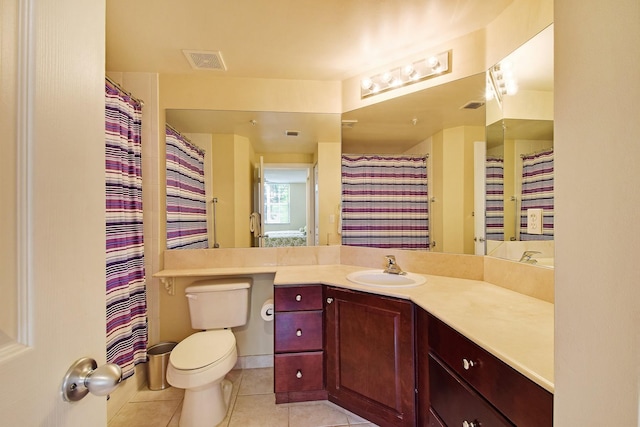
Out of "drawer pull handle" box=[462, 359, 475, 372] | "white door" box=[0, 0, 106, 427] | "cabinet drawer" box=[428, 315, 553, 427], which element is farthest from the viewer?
"drawer pull handle" box=[462, 359, 475, 372]

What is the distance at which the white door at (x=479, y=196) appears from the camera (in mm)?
1587

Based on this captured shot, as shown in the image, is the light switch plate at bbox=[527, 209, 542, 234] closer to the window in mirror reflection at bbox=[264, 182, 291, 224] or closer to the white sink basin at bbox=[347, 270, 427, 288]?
the white sink basin at bbox=[347, 270, 427, 288]

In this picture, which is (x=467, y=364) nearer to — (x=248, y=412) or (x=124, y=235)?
(x=248, y=412)

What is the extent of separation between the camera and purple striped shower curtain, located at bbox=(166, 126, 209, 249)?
2.03 m

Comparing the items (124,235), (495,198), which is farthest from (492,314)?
(124,235)

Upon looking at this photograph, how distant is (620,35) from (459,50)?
153 cm

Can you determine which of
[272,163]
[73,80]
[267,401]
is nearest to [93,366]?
[73,80]

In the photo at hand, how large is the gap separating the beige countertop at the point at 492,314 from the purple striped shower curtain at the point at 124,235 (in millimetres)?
948

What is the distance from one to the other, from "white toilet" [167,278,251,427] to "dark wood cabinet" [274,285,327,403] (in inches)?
12.3

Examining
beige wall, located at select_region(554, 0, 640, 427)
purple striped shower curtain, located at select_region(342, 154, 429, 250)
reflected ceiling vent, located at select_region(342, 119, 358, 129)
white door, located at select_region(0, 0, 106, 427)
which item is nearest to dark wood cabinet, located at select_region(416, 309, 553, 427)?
beige wall, located at select_region(554, 0, 640, 427)

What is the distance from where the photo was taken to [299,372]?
166cm

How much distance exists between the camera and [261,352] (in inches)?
85.4

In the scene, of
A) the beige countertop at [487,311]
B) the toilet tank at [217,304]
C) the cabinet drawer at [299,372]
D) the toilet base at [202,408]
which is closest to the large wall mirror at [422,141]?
the beige countertop at [487,311]

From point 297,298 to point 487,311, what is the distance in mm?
1020
